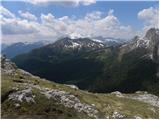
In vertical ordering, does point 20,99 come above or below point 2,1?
below

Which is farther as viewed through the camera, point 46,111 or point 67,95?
point 67,95

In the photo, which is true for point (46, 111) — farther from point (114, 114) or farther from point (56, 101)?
point (114, 114)

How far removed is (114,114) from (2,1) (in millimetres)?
33391

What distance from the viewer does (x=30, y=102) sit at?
46.7 m

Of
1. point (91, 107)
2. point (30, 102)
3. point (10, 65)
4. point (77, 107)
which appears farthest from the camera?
point (10, 65)

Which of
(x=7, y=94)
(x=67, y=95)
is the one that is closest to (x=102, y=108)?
(x=67, y=95)

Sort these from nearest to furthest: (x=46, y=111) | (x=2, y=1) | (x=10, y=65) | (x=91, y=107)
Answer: (x=2, y=1) → (x=46, y=111) → (x=91, y=107) → (x=10, y=65)

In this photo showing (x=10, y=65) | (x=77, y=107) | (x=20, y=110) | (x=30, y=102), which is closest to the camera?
(x=20, y=110)

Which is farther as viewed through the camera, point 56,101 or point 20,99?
point 56,101

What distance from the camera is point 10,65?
9744 cm

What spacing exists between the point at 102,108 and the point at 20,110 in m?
17.7

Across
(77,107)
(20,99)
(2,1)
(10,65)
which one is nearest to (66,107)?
(77,107)

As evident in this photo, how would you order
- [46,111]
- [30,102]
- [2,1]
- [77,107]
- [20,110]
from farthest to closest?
1. [77,107]
2. [30,102]
3. [20,110]
4. [46,111]
5. [2,1]

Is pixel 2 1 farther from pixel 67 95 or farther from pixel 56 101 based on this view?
pixel 67 95
